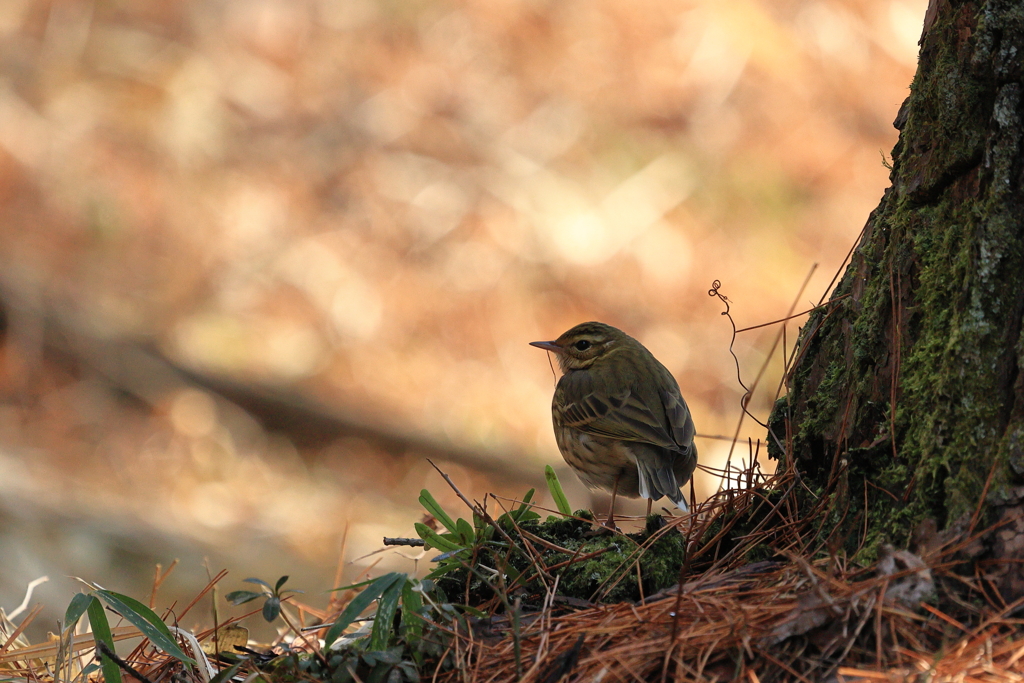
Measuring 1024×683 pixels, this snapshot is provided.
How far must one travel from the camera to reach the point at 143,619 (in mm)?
2514

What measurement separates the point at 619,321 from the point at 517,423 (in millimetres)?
1259

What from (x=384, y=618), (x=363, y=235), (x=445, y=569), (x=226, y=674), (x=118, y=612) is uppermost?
(x=363, y=235)

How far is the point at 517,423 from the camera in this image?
24.3ft

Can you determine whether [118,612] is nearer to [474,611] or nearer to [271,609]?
[271,609]

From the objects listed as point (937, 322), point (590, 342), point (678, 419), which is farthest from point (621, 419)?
point (937, 322)

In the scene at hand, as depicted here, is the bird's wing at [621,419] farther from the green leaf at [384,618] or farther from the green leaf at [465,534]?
the green leaf at [384,618]

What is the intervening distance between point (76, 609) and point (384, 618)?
2.86 ft

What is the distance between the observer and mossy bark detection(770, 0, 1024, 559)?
2.28m

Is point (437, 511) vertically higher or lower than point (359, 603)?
higher

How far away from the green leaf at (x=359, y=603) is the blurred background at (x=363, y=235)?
399 centimetres

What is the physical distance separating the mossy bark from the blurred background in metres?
4.33

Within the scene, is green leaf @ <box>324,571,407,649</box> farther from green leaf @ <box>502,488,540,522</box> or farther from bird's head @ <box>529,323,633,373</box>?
bird's head @ <box>529,323,633,373</box>

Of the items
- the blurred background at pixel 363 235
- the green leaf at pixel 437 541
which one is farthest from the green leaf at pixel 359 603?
the blurred background at pixel 363 235

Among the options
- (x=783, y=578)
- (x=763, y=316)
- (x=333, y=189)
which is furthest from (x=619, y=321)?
(x=783, y=578)
